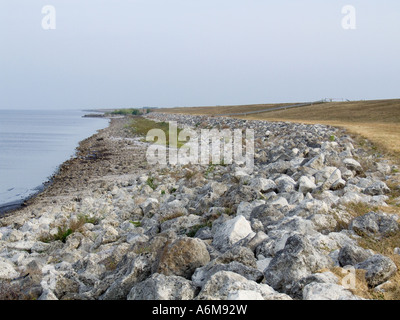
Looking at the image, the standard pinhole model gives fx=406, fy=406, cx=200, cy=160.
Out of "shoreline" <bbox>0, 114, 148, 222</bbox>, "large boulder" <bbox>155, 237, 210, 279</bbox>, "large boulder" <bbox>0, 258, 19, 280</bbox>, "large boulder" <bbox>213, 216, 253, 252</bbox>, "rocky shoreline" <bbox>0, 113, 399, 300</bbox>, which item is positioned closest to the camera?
"rocky shoreline" <bbox>0, 113, 399, 300</bbox>

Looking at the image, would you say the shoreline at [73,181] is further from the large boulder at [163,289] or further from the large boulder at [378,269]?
the large boulder at [378,269]

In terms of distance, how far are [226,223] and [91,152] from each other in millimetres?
22294

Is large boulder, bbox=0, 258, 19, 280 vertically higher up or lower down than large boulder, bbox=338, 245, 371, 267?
lower down

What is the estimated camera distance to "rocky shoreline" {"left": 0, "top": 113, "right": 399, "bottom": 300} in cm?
378

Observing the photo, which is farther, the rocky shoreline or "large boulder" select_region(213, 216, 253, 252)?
"large boulder" select_region(213, 216, 253, 252)

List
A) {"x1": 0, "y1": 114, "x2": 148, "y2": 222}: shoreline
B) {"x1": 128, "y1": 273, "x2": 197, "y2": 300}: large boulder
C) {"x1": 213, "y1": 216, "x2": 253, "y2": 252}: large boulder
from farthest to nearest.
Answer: {"x1": 0, "y1": 114, "x2": 148, "y2": 222}: shoreline < {"x1": 213, "y1": 216, "x2": 253, "y2": 252}: large boulder < {"x1": 128, "y1": 273, "x2": 197, "y2": 300}: large boulder

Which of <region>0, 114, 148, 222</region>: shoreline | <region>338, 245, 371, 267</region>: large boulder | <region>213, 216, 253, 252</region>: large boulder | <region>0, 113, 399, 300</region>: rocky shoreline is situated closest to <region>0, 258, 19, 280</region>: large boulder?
<region>0, 113, 399, 300</region>: rocky shoreline

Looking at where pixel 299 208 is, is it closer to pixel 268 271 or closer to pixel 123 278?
pixel 268 271

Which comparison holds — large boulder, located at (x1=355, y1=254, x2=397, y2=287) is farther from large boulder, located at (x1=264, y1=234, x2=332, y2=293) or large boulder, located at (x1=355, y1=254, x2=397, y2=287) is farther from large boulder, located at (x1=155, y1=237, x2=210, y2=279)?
large boulder, located at (x1=155, y1=237, x2=210, y2=279)

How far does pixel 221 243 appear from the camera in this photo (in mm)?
5086

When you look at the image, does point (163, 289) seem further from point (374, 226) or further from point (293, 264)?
point (374, 226)

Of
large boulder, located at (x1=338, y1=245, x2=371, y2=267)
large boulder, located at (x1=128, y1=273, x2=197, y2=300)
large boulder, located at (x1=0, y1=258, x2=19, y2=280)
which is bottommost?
large boulder, located at (x1=0, y1=258, x2=19, y2=280)
